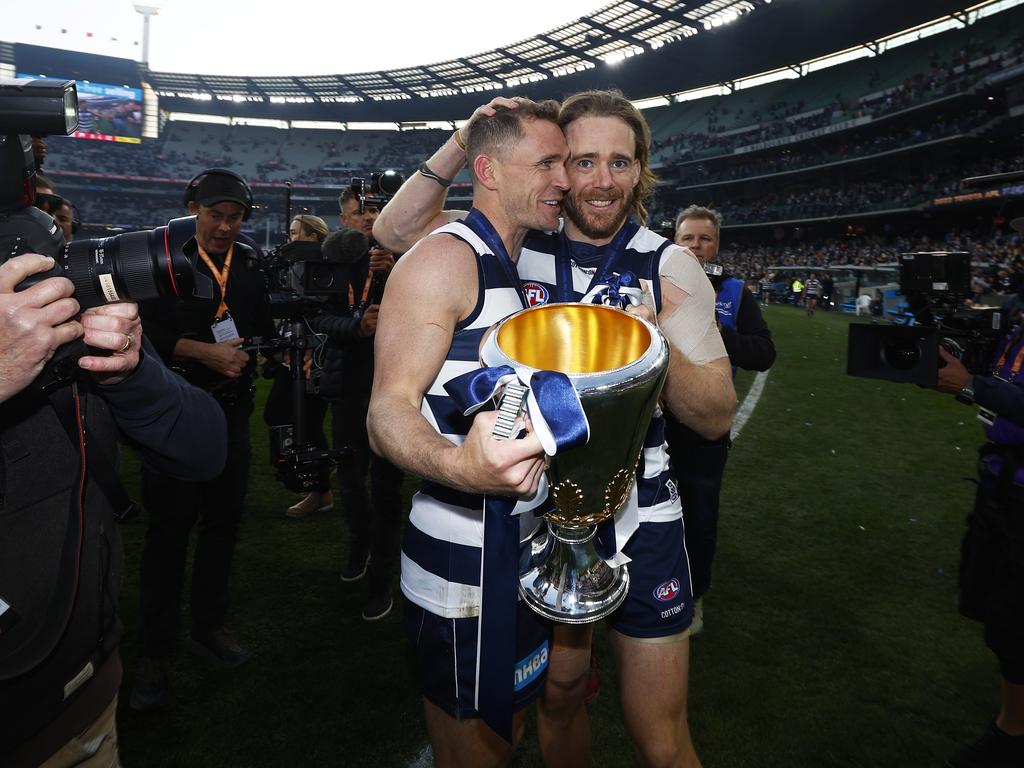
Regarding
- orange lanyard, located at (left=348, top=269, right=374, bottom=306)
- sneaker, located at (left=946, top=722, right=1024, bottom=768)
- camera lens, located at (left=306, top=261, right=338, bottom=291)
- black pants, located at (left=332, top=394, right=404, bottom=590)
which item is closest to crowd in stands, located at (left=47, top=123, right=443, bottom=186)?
→ orange lanyard, located at (left=348, top=269, right=374, bottom=306)

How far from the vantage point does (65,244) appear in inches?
51.4

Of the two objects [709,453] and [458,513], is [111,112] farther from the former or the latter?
[458,513]

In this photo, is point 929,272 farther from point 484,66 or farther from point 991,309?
point 484,66

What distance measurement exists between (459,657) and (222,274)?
248cm

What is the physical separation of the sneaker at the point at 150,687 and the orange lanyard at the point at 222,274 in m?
1.64

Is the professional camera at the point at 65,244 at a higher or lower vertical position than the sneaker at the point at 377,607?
higher

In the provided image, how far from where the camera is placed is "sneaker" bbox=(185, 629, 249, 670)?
310 centimetres

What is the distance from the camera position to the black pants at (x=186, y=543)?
113 inches

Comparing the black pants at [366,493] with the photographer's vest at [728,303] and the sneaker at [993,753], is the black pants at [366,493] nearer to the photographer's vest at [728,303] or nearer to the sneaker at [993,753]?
the photographer's vest at [728,303]

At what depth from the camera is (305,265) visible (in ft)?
12.4

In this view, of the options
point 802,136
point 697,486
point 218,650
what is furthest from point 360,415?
point 802,136

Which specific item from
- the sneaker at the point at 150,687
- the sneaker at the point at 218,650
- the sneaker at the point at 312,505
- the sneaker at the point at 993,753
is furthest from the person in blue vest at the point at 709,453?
the sneaker at the point at 312,505

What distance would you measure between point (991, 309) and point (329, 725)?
11.2 ft

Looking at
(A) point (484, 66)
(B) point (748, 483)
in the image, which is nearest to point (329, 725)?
(B) point (748, 483)
